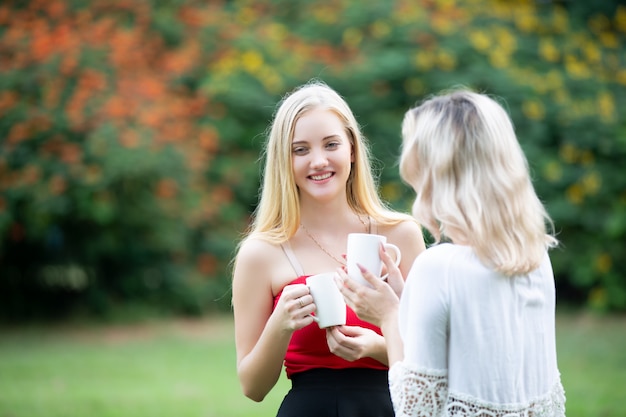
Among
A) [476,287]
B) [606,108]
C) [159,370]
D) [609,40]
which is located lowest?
[159,370]

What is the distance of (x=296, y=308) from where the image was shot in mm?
2527

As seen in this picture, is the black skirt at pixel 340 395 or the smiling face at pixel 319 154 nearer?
the black skirt at pixel 340 395

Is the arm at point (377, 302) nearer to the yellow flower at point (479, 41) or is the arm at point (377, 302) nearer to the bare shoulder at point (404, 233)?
the bare shoulder at point (404, 233)

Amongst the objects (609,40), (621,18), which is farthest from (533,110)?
(621,18)

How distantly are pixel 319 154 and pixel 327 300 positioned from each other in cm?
57

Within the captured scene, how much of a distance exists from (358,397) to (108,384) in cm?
525

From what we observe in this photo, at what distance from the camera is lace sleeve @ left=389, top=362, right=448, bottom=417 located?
6.70 ft

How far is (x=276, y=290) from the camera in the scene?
9.21 ft

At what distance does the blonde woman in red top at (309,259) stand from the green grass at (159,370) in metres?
3.66

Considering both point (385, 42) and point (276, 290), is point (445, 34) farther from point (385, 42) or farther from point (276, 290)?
point (276, 290)

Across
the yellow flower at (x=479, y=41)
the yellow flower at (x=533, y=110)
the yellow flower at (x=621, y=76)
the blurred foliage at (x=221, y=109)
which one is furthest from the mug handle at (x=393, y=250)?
the yellow flower at (x=621, y=76)

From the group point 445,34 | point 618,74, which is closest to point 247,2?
point 445,34

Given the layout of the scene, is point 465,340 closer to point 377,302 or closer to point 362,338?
point 377,302

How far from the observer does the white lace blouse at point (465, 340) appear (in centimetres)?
202
